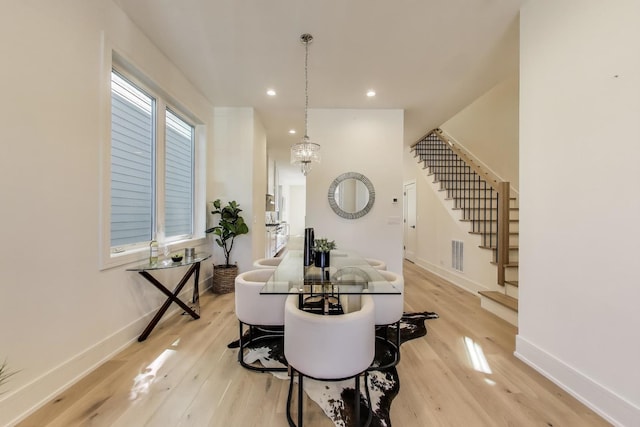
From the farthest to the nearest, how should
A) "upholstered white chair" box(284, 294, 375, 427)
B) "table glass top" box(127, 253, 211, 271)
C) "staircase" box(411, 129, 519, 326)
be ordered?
"staircase" box(411, 129, 519, 326) < "table glass top" box(127, 253, 211, 271) < "upholstered white chair" box(284, 294, 375, 427)

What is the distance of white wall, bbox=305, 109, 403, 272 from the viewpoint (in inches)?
164

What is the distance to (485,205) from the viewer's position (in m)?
4.05

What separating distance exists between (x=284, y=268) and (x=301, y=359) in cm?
102

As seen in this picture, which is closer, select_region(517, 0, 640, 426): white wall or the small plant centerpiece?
select_region(517, 0, 640, 426): white wall

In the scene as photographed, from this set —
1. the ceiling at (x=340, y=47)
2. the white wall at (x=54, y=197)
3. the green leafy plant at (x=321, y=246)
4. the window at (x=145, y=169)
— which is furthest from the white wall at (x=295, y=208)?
the white wall at (x=54, y=197)

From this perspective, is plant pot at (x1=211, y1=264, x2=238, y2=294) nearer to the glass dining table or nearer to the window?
the window

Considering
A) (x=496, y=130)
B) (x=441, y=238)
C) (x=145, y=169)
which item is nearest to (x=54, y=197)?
(x=145, y=169)

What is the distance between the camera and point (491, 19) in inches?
90.0

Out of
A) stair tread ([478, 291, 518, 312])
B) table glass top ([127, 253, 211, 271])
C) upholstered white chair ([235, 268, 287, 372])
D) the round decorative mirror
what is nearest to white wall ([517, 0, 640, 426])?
stair tread ([478, 291, 518, 312])

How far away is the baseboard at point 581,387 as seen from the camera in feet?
4.70

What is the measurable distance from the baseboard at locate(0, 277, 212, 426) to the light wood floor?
0.05m

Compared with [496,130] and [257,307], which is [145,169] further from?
[496,130]

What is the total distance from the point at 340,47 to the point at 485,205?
3.24m

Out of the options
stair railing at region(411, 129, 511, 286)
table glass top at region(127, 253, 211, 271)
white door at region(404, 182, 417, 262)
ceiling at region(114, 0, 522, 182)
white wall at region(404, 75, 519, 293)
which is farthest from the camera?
white door at region(404, 182, 417, 262)
